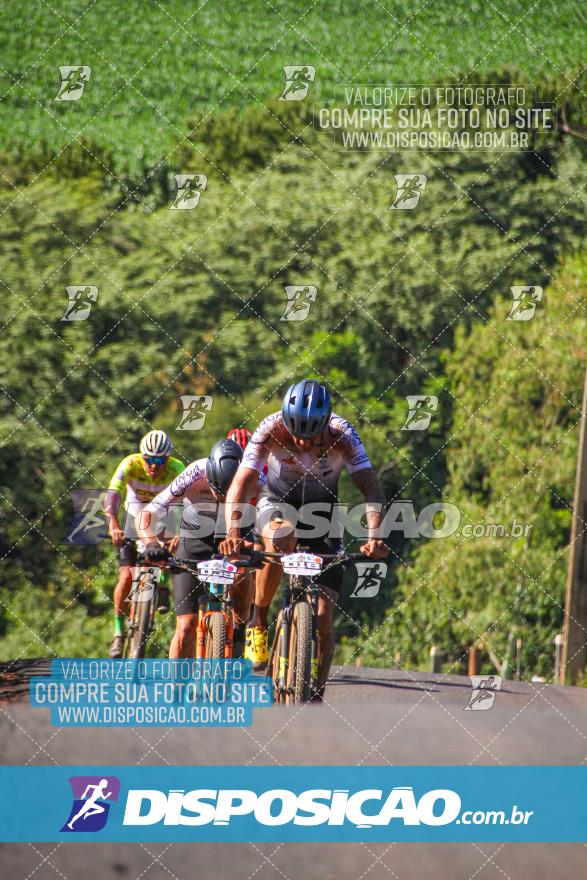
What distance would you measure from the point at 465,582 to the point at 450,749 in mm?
4882

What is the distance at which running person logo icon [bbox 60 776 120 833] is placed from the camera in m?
7.68

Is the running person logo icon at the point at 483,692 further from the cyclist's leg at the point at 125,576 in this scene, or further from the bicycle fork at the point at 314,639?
the cyclist's leg at the point at 125,576

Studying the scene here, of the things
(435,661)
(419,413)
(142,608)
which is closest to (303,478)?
(142,608)

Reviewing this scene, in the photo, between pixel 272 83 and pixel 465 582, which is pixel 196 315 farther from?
pixel 465 582

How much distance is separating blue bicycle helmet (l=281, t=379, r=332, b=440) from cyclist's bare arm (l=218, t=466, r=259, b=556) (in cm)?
40

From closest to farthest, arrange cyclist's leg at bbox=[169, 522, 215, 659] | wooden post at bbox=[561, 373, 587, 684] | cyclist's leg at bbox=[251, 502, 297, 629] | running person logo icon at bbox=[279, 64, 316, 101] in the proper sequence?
1. cyclist's leg at bbox=[251, 502, 297, 629]
2. cyclist's leg at bbox=[169, 522, 215, 659]
3. wooden post at bbox=[561, 373, 587, 684]
4. running person logo icon at bbox=[279, 64, 316, 101]

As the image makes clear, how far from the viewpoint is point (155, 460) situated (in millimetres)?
9586

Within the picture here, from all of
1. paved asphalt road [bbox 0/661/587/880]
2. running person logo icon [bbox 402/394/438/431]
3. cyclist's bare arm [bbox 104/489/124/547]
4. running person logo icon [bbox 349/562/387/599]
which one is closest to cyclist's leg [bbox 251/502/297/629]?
paved asphalt road [bbox 0/661/587/880]

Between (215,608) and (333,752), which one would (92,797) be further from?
(333,752)

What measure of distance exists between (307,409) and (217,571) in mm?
1167

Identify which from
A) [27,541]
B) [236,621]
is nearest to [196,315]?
[27,541]

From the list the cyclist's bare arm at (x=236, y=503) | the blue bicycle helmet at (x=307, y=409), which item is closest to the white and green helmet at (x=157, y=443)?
the cyclist's bare arm at (x=236, y=503)

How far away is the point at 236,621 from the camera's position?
8445 mm

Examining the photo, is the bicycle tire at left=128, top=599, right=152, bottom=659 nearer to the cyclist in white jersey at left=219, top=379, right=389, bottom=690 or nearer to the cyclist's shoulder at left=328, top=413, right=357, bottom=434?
the cyclist in white jersey at left=219, top=379, right=389, bottom=690
